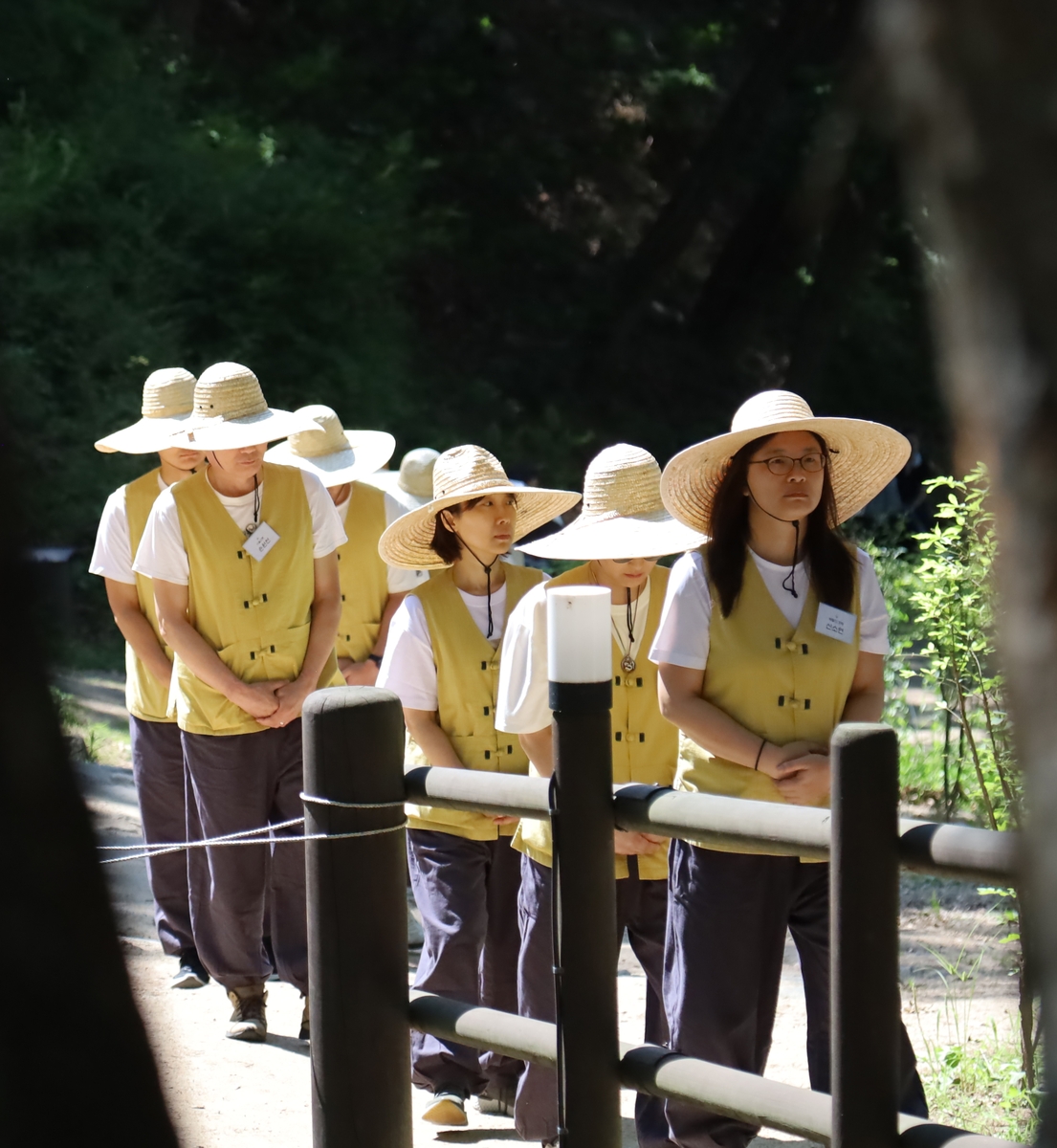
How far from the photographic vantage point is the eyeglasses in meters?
3.80

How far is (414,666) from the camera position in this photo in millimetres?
4504

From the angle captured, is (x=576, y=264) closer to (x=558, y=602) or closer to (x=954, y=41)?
(x=558, y=602)

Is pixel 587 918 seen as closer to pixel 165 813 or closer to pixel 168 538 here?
pixel 168 538

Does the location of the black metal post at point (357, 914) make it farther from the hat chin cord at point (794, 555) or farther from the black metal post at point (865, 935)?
the hat chin cord at point (794, 555)

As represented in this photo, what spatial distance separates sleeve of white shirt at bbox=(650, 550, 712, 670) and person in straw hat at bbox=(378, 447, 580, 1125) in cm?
89

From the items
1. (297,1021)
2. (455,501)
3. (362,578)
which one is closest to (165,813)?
(297,1021)

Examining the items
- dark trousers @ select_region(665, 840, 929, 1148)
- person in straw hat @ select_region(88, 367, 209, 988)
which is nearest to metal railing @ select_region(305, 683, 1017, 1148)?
dark trousers @ select_region(665, 840, 929, 1148)

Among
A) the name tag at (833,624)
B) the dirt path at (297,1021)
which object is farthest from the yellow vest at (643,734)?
the dirt path at (297,1021)

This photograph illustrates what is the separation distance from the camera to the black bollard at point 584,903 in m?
2.80

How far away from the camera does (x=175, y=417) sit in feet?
21.0

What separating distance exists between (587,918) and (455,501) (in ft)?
6.60

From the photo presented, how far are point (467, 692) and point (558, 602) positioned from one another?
5.82 feet

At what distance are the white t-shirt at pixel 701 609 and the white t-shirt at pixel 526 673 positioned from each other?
32 cm

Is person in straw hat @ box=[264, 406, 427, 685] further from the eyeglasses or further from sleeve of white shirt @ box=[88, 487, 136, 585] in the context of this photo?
the eyeglasses
